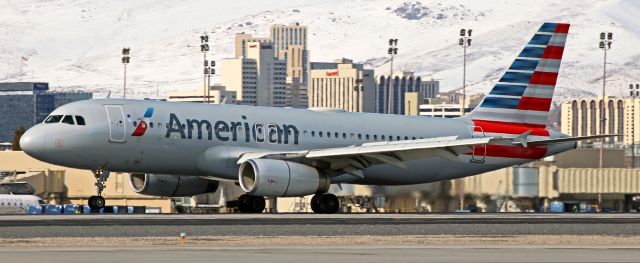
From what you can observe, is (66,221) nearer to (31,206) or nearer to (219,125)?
(219,125)

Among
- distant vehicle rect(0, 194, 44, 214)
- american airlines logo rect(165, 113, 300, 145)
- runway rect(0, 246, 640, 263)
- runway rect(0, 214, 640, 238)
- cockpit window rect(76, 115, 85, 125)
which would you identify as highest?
cockpit window rect(76, 115, 85, 125)

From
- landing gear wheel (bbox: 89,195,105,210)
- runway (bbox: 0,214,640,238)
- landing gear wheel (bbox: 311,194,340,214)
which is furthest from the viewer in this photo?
landing gear wheel (bbox: 311,194,340,214)

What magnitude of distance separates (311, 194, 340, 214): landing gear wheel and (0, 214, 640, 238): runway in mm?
3428

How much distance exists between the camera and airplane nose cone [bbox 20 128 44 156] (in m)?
58.4

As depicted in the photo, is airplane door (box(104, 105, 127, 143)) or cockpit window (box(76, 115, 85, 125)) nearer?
airplane door (box(104, 105, 127, 143))

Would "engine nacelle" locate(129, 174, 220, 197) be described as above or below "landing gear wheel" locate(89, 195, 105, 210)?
above

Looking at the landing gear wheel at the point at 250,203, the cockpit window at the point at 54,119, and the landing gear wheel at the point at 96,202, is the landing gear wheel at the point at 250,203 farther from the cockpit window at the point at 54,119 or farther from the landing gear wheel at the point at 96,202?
the cockpit window at the point at 54,119

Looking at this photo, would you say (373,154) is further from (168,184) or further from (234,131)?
(168,184)

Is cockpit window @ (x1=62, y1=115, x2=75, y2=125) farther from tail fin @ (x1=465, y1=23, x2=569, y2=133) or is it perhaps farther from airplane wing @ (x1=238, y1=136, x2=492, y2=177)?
tail fin @ (x1=465, y1=23, x2=569, y2=133)

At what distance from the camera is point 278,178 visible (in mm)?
58812

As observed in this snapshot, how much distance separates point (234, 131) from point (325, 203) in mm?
4806

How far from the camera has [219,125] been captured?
201ft

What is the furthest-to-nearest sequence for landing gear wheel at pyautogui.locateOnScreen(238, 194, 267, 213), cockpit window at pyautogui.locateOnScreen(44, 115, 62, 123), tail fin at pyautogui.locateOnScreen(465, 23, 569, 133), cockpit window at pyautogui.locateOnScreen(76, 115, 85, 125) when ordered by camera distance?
tail fin at pyautogui.locateOnScreen(465, 23, 569, 133) → landing gear wheel at pyautogui.locateOnScreen(238, 194, 267, 213) → cockpit window at pyautogui.locateOnScreen(44, 115, 62, 123) → cockpit window at pyautogui.locateOnScreen(76, 115, 85, 125)

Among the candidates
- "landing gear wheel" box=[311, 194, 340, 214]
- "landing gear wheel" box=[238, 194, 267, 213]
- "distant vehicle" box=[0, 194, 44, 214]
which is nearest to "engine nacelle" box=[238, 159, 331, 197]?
"landing gear wheel" box=[311, 194, 340, 214]
